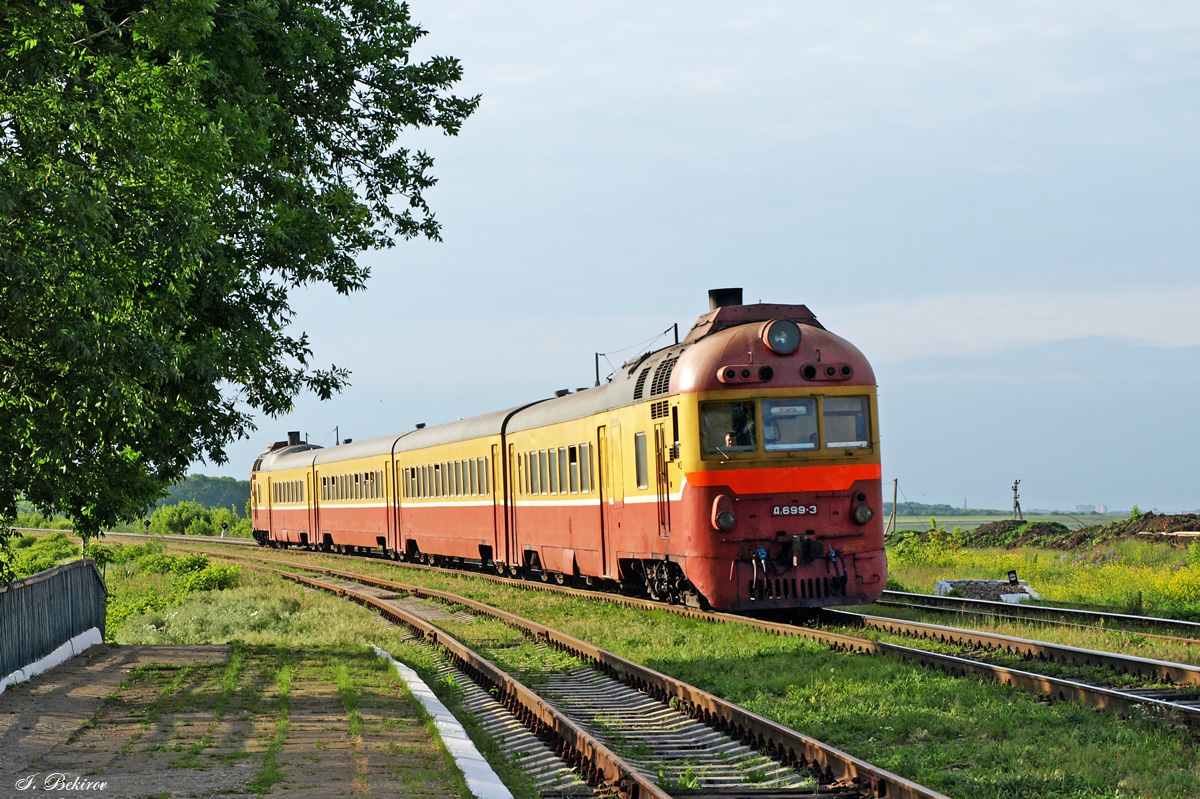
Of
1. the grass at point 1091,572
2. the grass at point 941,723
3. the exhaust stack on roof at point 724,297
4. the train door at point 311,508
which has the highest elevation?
the exhaust stack on roof at point 724,297

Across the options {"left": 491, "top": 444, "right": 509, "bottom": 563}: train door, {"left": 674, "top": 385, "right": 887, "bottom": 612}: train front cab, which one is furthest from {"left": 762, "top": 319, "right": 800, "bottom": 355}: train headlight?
{"left": 491, "top": 444, "right": 509, "bottom": 563}: train door

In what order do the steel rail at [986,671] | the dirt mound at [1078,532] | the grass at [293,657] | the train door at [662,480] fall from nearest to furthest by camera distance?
the grass at [293,657] < the steel rail at [986,671] < the train door at [662,480] < the dirt mound at [1078,532]

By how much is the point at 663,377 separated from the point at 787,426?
1961 millimetres

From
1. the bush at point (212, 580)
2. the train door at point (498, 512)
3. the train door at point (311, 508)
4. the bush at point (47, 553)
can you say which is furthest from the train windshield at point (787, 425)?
the train door at point (311, 508)

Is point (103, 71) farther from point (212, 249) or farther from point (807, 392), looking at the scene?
point (807, 392)

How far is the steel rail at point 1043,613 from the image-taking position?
14.5 metres

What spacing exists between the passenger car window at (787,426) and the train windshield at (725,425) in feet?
0.55

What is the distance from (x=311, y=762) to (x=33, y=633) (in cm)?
688

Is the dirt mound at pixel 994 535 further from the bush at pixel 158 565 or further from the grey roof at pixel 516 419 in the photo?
the bush at pixel 158 565

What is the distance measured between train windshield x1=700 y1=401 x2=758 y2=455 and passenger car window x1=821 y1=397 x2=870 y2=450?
3.17 feet

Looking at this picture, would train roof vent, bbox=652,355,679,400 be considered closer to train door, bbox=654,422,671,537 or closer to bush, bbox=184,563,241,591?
train door, bbox=654,422,671,537

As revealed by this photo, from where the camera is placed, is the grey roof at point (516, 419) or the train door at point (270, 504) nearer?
the grey roof at point (516, 419)

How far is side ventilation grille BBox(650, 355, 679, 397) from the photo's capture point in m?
16.3

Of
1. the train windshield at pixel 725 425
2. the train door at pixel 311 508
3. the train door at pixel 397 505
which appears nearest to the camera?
the train windshield at pixel 725 425
